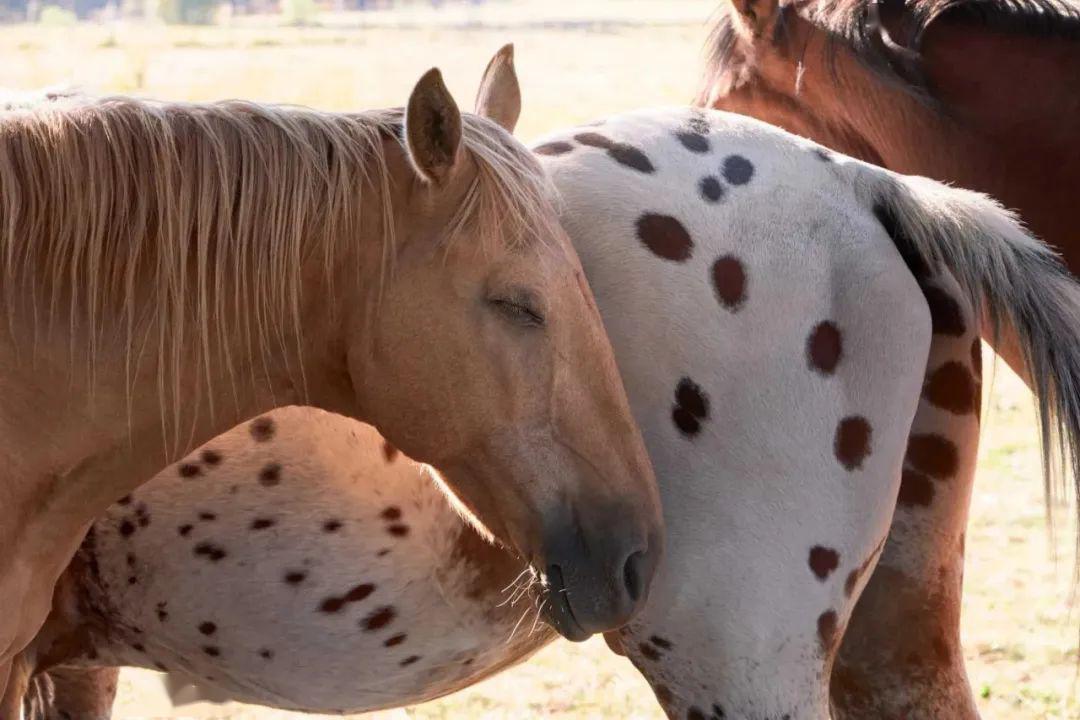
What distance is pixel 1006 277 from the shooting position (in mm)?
2574

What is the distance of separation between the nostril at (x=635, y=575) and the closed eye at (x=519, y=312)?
0.42 m

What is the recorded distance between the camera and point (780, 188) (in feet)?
8.37

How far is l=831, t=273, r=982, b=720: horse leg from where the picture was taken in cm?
279

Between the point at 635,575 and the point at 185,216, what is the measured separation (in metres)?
0.96

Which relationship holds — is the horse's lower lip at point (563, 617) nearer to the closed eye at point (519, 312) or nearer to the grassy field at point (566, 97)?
the closed eye at point (519, 312)

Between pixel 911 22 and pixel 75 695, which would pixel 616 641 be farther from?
pixel 911 22

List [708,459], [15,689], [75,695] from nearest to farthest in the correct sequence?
[708,459]
[15,689]
[75,695]

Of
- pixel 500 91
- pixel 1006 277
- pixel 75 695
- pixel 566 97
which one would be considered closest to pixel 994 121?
pixel 1006 277

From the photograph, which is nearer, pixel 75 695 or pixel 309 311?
pixel 309 311

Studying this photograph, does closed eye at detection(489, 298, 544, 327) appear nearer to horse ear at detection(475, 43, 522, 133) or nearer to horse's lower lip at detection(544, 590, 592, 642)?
horse's lower lip at detection(544, 590, 592, 642)

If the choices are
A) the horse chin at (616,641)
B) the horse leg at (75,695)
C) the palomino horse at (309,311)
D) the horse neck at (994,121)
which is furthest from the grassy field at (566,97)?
the horse chin at (616,641)

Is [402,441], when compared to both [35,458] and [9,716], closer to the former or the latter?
[35,458]

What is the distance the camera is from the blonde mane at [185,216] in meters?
2.12

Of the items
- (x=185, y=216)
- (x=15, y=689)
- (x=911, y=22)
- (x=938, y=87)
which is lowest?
(x=15, y=689)
